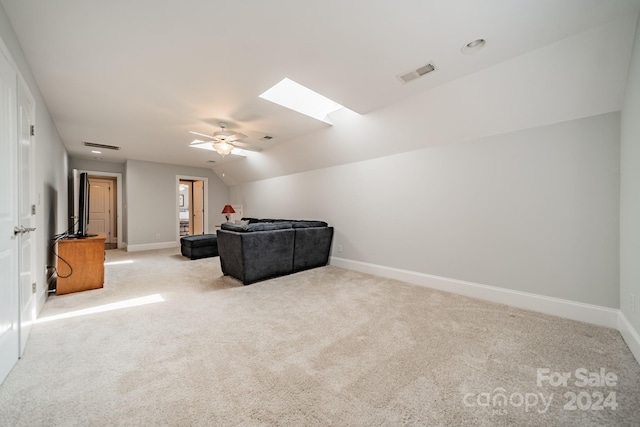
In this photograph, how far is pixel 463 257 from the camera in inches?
125

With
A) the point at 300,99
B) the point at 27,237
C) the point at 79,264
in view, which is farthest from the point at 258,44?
the point at 79,264

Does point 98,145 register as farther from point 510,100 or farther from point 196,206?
point 510,100

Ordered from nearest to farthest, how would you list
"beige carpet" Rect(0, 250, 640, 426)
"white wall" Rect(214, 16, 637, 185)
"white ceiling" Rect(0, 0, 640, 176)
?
"beige carpet" Rect(0, 250, 640, 426), "white ceiling" Rect(0, 0, 640, 176), "white wall" Rect(214, 16, 637, 185)

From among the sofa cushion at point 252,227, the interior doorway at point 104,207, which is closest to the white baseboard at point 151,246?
the interior doorway at point 104,207

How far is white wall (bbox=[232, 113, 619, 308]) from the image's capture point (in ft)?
7.61

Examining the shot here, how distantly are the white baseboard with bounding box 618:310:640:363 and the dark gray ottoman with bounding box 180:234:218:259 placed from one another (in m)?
5.81

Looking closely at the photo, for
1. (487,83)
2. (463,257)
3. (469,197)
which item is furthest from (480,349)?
(487,83)

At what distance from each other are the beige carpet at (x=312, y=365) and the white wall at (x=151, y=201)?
416 centimetres

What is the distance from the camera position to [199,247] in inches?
212

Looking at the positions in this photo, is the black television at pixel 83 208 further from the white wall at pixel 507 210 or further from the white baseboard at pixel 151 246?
the white wall at pixel 507 210

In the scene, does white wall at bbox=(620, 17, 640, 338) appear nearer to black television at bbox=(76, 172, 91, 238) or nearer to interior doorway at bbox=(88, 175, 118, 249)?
black television at bbox=(76, 172, 91, 238)

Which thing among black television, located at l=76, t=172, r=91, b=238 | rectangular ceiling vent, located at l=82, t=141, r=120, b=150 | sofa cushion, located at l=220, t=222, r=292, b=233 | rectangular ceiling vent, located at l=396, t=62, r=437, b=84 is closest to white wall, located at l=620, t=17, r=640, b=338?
rectangular ceiling vent, located at l=396, t=62, r=437, b=84

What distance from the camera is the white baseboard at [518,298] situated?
2285 mm

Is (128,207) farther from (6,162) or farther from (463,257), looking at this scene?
(463,257)
